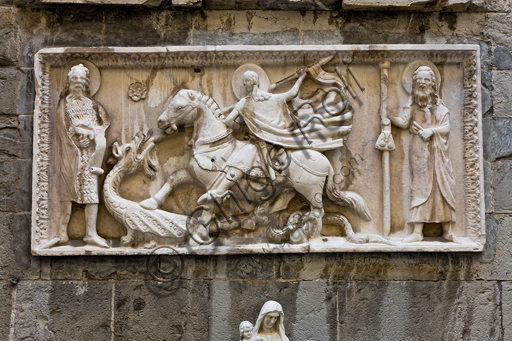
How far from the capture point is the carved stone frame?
16.0 feet

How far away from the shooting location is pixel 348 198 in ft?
16.1

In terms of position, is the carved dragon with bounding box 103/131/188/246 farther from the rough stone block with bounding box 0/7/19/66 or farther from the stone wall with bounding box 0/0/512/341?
the rough stone block with bounding box 0/7/19/66

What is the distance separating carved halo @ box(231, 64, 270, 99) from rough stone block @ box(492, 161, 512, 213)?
2.28 m

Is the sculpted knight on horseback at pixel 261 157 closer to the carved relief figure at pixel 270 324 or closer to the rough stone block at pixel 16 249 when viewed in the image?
the carved relief figure at pixel 270 324

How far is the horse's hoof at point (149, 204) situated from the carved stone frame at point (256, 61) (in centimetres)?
39

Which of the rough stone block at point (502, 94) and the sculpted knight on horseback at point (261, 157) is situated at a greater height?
the rough stone block at point (502, 94)

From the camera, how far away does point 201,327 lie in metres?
4.79

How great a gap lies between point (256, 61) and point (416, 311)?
269cm

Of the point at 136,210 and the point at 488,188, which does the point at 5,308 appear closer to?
the point at 136,210

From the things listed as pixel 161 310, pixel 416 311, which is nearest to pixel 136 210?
pixel 161 310

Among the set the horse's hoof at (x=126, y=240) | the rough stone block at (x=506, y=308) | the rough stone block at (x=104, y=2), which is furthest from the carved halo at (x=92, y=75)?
the rough stone block at (x=506, y=308)

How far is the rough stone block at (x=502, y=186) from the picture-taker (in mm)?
4965

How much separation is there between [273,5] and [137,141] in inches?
71.9

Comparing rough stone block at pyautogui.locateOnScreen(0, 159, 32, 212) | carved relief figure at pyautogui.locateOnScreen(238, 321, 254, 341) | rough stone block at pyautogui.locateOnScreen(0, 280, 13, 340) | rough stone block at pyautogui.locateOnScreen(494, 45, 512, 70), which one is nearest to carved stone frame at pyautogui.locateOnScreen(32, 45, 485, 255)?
rough stone block at pyautogui.locateOnScreen(0, 159, 32, 212)
